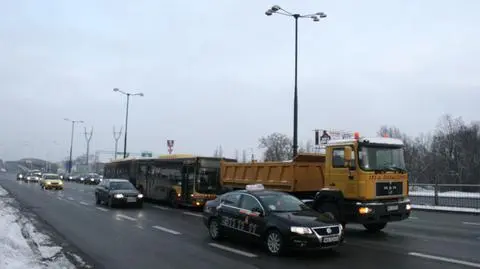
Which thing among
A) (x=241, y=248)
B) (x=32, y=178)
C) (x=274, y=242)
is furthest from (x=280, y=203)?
(x=32, y=178)

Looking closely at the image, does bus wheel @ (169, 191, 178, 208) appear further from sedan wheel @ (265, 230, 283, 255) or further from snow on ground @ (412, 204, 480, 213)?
sedan wheel @ (265, 230, 283, 255)

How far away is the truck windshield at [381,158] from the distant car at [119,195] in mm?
14555

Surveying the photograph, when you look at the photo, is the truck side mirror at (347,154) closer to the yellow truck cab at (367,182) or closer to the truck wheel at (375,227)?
the yellow truck cab at (367,182)

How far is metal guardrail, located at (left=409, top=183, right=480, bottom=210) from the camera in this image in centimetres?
2631

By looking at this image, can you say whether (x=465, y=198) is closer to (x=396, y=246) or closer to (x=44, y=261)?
(x=396, y=246)

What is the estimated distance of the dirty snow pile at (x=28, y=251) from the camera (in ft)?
32.3

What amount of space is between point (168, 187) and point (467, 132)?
76.3 metres

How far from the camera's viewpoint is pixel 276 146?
95562mm

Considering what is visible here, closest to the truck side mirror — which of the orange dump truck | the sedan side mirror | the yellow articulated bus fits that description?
Answer: the orange dump truck

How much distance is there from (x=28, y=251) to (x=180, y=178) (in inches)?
592

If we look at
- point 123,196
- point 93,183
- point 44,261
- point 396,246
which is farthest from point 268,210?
point 93,183

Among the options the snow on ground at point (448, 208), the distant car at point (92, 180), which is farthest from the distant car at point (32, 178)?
the snow on ground at point (448, 208)

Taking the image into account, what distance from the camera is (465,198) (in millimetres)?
26734

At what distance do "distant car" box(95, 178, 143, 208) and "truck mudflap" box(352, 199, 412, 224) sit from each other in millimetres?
14379
